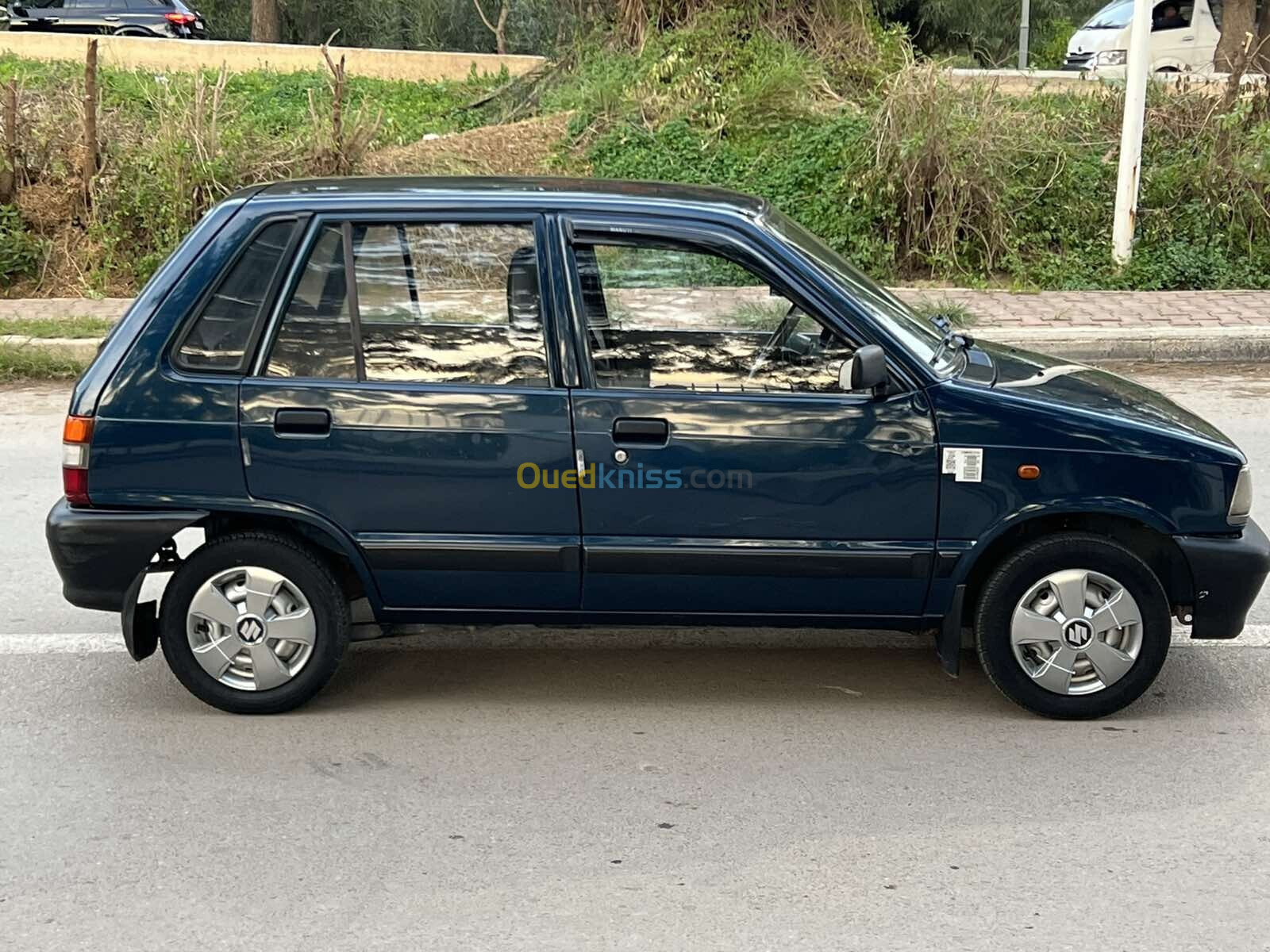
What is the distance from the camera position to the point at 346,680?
5371mm

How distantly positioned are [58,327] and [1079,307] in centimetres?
801

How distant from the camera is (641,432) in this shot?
4711 millimetres

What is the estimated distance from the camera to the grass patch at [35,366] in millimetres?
10594

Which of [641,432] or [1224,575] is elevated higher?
[641,432]

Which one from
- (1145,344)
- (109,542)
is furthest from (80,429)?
(1145,344)

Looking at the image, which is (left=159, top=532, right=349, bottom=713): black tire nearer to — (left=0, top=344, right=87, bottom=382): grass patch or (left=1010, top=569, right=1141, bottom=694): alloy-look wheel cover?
(left=1010, top=569, right=1141, bottom=694): alloy-look wheel cover

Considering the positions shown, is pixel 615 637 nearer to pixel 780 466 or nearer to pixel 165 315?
pixel 780 466

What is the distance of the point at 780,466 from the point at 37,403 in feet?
22.4

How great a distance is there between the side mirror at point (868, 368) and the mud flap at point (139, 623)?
2.39 m

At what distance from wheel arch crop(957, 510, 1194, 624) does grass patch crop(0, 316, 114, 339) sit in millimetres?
7905

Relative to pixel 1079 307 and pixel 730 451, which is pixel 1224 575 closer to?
pixel 730 451

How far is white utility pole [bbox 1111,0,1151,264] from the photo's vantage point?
12.2 meters

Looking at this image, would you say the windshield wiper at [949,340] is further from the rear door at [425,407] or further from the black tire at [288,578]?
the black tire at [288,578]

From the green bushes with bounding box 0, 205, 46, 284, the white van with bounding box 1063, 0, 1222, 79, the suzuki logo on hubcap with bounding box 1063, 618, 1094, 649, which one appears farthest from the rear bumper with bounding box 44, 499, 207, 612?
the white van with bounding box 1063, 0, 1222, 79
